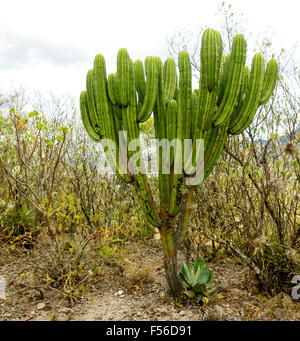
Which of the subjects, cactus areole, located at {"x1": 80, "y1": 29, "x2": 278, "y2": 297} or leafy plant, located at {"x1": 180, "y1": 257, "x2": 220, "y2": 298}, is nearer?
cactus areole, located at {"x1": 80, "y1": 29, "x2": 278, "y2": 297}

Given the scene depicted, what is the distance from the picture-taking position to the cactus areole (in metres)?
2.71

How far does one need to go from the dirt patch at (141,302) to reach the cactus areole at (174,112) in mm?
309

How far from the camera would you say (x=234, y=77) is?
2676 mm

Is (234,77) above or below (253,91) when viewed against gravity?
above

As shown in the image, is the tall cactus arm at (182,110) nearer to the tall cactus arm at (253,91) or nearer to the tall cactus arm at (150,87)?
the tall cactus arm at (150,87)

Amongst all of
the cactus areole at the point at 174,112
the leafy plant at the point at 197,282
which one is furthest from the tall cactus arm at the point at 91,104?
the leafy plant at the point at 197,282

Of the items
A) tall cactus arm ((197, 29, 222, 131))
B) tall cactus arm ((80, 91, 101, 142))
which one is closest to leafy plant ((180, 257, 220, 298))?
tall cactus arm ((197, 29, 222, 131))

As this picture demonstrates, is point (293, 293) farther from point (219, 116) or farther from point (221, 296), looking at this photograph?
point (219, 116)

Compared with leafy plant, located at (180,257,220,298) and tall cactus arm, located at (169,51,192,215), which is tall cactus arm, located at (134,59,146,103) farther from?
leafy plant, located at (180,257,220,298)

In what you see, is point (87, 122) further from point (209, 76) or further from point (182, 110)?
point (209, 76)

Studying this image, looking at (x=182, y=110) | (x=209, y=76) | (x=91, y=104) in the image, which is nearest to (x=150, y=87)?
(x=182, y=110)

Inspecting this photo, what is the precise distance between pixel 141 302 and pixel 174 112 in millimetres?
2165

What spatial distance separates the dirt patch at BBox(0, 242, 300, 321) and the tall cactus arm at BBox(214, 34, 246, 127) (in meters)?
1.98
